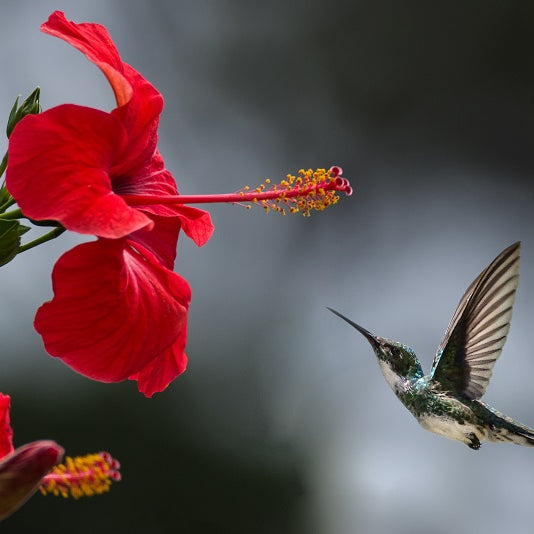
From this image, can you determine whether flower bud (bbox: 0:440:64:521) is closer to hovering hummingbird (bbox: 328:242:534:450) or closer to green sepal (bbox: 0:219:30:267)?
green sepal (bbox: 0:219:30:267)

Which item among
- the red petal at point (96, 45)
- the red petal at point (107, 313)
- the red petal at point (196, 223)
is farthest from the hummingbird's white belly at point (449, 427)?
the red petal at point (96, 45)

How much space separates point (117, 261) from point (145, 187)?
7.0 inches

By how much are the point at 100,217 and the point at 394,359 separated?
0.97m

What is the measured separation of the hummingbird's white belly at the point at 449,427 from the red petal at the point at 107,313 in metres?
0.79

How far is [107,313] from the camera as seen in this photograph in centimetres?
87

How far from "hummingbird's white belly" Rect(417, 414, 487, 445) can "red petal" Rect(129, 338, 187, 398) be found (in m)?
0.69

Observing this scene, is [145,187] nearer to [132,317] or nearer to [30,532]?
[132,317]

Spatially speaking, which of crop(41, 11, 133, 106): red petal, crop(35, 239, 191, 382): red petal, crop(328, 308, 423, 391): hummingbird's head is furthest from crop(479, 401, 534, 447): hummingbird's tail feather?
crop(41, 11, 133, 106): red petal

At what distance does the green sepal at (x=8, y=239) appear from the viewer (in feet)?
2.79

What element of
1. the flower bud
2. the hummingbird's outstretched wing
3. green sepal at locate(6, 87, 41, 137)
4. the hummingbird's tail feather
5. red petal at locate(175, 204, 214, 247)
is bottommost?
the flower bud

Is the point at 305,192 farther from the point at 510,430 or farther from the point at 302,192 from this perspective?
the point at 510,430

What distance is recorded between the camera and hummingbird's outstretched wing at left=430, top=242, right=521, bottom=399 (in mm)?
1443

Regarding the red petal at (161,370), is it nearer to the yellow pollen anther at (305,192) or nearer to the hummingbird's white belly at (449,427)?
the yellow pollen anther at (305,192)

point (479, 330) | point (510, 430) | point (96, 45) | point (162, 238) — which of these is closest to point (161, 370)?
point (162, 238)
